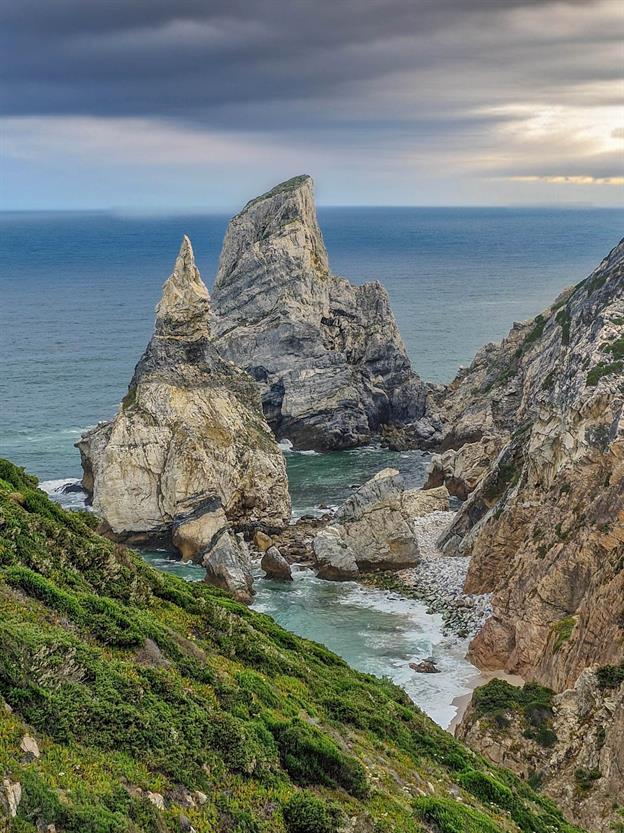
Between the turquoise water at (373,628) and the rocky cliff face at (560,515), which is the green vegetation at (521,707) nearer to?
the rocky cliff face at (560,515)

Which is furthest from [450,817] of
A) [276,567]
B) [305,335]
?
[305,335]

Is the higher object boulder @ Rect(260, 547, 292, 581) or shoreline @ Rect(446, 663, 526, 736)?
boulder @ Rect(260, 547, 292, 581)

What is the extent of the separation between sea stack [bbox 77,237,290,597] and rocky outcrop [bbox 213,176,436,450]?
59.5ft

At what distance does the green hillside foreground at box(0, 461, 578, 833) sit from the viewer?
13359 mm

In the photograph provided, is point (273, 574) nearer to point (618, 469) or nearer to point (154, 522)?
point (154, 522)

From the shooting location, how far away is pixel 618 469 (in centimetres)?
3812

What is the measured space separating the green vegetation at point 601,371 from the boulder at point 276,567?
748 inches

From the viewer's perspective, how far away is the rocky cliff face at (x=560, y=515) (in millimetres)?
33906

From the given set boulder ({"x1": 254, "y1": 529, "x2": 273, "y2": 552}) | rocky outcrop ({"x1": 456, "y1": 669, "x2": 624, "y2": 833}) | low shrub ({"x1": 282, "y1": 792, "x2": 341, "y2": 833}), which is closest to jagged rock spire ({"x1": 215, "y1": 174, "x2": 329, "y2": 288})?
boulder ({"x1": 254, "y1": 529, "x2": 273, "y2": 552})

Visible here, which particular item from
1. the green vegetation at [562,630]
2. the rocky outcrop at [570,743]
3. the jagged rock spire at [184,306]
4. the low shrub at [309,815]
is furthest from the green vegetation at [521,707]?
the jagged rock spire at [184,306]

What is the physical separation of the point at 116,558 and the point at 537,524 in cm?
2594

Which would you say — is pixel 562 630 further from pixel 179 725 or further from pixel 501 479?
pixel 179 725

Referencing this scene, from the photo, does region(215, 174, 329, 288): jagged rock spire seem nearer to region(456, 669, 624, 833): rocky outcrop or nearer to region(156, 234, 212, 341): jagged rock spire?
region(156, 234, 212, 341): jagged rock spire

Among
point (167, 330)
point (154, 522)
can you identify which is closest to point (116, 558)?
point (154, 522)
